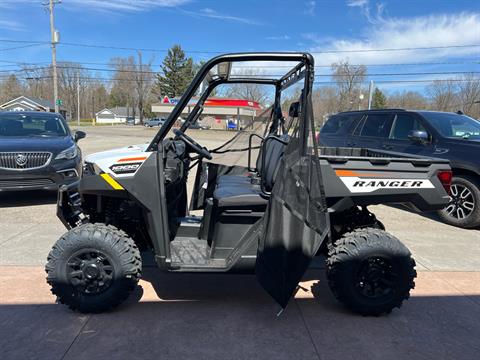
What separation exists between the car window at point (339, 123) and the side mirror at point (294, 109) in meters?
4.49

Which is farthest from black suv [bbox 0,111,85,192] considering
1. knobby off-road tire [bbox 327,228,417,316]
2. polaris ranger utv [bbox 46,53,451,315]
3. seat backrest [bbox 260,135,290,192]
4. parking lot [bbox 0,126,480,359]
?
knobby off-road tire [bbox 327,228,417,316]

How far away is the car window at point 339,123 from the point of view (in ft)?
25.3

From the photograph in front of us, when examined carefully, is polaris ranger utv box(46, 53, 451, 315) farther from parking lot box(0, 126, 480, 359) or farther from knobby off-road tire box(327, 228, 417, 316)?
parking lot box(0, 126, 480, 359)

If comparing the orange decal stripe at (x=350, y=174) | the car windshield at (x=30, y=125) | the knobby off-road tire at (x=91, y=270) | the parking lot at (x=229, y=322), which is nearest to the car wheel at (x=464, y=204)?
the parking lot at (x=229, y=322)

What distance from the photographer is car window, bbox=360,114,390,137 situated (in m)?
6.93

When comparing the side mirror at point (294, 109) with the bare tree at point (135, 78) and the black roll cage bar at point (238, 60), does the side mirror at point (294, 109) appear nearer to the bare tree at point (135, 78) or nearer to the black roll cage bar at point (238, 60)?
the black roll cage bar at point (238, 60)

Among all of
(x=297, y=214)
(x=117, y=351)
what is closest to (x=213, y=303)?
(x=117, y=351)

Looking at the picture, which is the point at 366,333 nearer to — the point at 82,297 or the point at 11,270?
the point at 82,297

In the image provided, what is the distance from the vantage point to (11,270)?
12.3 ft

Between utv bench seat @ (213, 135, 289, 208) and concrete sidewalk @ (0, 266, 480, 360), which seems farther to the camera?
utv bench seat @ (213, 135, 289, 208)

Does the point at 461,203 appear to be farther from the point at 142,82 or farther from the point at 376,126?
the point at 142,82

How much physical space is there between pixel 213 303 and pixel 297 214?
3.99 feet

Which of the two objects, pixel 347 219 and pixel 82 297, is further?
pixel 347 219

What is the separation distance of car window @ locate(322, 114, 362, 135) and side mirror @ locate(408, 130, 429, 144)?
5.09 feet
